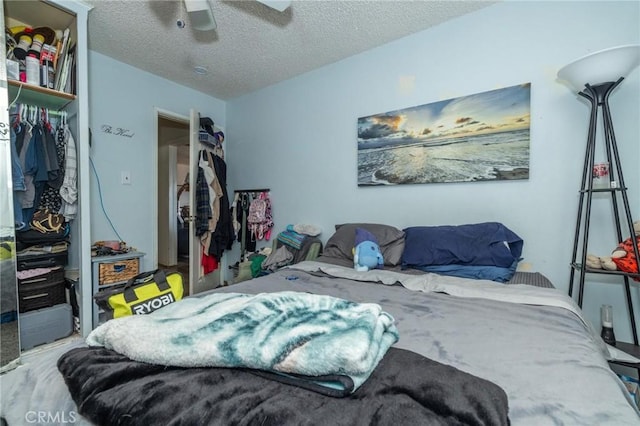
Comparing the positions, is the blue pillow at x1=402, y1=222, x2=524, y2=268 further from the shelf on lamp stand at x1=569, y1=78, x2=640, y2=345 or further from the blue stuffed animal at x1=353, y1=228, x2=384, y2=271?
the shelf on lamp stand at x1=569, y1=78, x2=640, y2=345

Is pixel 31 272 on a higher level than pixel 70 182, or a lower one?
lower

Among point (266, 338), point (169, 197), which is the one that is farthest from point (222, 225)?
point (266, 338)

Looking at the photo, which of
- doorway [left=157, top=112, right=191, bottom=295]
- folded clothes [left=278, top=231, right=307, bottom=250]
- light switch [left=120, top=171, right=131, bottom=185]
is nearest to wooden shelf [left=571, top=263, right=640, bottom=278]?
folded clothes [left=278, top=231, right=307, bottom=250]

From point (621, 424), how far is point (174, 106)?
3.97 meters

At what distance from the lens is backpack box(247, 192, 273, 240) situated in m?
3.28

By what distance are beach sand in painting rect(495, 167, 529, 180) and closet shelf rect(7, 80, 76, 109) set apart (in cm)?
310

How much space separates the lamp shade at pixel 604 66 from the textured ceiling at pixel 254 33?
3.02ft

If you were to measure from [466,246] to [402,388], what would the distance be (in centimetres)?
146

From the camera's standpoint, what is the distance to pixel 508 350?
2.86ft

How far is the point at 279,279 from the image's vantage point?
5.52 ft

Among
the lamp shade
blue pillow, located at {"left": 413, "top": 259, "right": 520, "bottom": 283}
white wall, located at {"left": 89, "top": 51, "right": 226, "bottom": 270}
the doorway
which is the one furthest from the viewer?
the doorway

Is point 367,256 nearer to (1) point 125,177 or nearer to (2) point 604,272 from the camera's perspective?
(2) point 604,272

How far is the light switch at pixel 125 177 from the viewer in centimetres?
286

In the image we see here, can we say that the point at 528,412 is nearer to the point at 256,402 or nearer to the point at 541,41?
the point at 256,402
